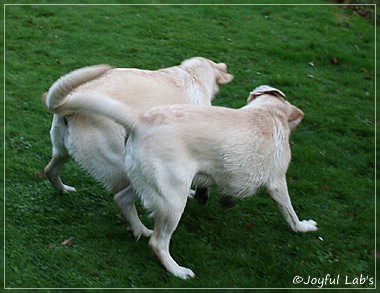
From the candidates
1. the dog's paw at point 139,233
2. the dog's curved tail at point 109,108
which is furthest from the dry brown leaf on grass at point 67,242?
the dog's curved tail at point 109,108

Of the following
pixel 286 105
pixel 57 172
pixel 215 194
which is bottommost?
pixel 215 194

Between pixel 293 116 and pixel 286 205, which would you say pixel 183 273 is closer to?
pixel 286 205

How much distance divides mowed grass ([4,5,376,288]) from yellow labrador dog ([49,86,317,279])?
1.73ft

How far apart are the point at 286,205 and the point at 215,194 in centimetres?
99

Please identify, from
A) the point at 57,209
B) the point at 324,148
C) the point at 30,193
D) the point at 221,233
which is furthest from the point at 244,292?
the point at 324,148

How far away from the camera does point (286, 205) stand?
Answer: 197 inches

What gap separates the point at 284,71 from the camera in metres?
8.40

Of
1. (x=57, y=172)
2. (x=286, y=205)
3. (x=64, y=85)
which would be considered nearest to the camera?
(x=64, y=85)

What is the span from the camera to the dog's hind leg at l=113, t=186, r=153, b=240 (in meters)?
4.71

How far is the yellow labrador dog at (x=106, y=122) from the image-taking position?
4586 millimetres

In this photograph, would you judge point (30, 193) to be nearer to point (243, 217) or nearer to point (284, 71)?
point (243, 217)

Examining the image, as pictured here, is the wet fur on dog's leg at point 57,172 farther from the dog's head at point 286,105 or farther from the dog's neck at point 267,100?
the dog's head at point 286,105

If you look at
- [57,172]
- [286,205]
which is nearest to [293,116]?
[286,205]

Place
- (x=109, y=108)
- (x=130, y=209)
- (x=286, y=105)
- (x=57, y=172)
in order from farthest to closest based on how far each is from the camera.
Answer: (x=57, y=172) < (x=286, y=105) < (x=130, y=209) < (x=109, y=108)
